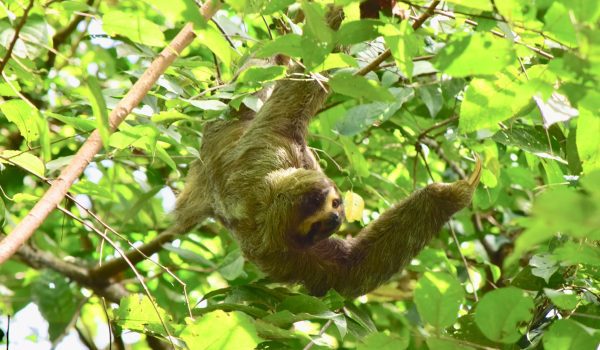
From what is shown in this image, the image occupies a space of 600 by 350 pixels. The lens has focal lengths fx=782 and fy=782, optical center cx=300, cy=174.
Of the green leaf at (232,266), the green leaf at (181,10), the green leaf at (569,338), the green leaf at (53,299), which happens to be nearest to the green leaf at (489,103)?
the green leaf at (569,338)

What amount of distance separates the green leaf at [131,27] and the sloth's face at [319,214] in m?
1.85

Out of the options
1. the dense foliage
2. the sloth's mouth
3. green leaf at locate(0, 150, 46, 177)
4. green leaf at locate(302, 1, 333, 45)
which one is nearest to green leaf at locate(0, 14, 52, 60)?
the dense foliage

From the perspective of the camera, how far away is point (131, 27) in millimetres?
3182

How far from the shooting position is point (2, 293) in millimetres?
7426

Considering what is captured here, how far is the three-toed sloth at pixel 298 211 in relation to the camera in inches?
200

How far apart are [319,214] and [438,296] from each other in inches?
85.0

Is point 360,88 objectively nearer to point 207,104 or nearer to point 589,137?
point 589,137

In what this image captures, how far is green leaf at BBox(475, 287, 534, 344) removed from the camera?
8.70 feet

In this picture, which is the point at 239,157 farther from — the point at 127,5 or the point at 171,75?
the point at 127,5

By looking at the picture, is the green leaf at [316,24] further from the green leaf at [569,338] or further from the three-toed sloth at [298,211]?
the three-toed sloth at [298,211]

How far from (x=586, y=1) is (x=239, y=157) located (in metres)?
3.53

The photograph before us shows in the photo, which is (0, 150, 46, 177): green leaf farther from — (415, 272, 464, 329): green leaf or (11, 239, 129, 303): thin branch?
(11, 239, 129, 303): thin branch

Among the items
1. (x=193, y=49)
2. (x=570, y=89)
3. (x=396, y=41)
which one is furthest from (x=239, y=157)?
(x=570, y=89)

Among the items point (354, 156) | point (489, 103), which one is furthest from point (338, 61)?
point (354, 156)
